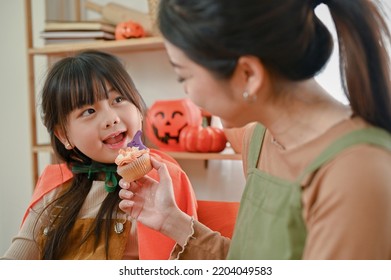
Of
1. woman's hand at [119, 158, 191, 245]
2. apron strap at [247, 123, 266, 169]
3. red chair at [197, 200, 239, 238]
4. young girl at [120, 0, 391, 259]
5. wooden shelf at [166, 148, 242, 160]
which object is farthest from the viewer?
wooden shelf at [166, 148, 242, 160]

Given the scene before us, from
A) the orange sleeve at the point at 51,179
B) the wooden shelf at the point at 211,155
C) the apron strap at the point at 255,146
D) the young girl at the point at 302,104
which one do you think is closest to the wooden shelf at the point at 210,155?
the wooden shelf at the point at 211,155

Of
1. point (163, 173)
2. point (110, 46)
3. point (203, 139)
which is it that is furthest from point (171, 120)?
point (163, 173)

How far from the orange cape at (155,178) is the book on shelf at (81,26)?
928 millimetres

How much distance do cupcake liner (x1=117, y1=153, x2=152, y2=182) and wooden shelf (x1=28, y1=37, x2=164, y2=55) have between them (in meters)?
0.99

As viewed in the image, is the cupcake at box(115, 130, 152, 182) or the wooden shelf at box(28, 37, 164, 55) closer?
the cupcake at box(115, 130, 152, 182)

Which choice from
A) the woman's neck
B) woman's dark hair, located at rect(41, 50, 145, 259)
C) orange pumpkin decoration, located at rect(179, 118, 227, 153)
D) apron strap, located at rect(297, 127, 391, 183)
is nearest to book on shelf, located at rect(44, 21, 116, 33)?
orange pumpkin decoration, located at rect(179, 118, 227, 153)

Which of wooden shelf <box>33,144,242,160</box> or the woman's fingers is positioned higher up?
the woman's fingers

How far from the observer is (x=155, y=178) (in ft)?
4.01

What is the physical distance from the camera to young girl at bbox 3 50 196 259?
1.13m

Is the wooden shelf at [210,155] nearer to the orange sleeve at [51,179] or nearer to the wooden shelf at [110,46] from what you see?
the wooden shelf at [110,46]

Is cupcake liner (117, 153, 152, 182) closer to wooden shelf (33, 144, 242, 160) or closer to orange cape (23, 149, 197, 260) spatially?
orange cape (23, 149, 197, 260)

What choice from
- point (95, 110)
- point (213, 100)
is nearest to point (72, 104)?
point (95, 110)
